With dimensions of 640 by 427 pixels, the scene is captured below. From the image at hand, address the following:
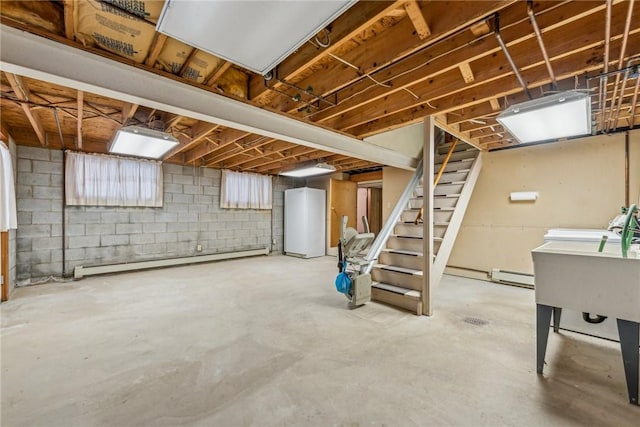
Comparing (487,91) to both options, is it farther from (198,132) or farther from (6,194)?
(6,194)

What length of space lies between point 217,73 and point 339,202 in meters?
5.58

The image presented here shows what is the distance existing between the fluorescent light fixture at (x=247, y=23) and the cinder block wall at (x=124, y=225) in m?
4.79

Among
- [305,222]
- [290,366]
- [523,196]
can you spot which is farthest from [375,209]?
[290,366]

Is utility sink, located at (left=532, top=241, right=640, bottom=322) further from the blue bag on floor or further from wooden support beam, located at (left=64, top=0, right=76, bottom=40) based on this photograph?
wooden support beam, located at (left=64, top=0, right=76, bottom=40)

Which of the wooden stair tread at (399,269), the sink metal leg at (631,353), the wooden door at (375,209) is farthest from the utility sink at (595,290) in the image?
the wooden door at (375,209)

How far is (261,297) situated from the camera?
3773 mm

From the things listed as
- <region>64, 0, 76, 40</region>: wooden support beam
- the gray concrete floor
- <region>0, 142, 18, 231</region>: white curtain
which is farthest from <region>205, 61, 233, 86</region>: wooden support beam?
<region>0, 142, 18, 231</region>: white curtain

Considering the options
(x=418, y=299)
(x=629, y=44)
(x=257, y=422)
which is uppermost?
(x=629, y=44)

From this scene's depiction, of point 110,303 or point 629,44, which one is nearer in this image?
point 629,44

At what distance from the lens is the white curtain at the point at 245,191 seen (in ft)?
21.5

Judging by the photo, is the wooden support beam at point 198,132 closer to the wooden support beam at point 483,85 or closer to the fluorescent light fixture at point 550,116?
the wooden support beam at point 483,85

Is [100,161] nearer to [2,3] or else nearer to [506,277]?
[2,3]

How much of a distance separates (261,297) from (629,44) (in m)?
4.42

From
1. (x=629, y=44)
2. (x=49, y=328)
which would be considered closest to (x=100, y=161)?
(x=49, y=328)
